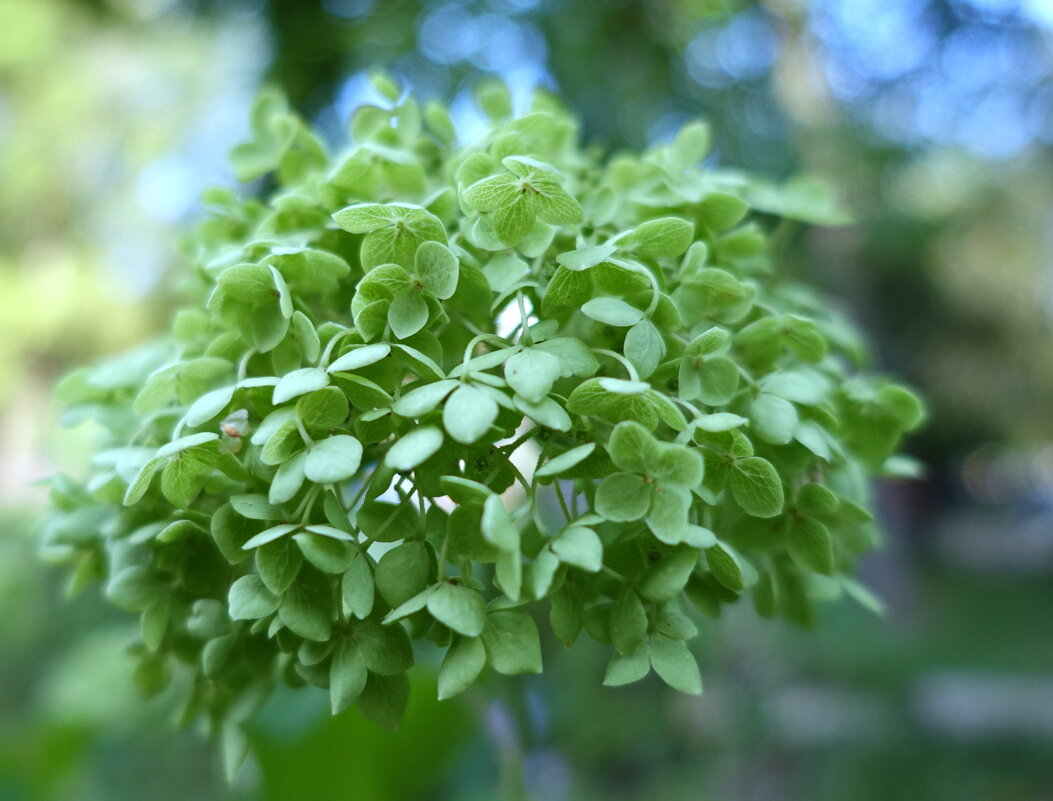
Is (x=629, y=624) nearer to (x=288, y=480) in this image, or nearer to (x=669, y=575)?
(x=669, y=575)

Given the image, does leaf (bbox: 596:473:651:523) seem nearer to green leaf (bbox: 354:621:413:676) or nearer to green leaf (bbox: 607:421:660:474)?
green leaf (bbox: 607:421:660:474)

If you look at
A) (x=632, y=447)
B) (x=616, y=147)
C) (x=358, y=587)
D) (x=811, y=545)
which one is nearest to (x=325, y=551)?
(x=358, y=587)

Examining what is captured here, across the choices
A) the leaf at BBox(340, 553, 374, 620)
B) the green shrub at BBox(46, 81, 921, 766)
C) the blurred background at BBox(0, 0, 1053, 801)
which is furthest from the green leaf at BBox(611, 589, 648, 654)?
the blurred background at BBox(0, 0, 1053, 801)

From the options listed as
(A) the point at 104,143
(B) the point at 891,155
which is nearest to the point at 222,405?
(B) the point at 891,155

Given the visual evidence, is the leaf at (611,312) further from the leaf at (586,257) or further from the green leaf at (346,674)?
the green leaf at (346,674)

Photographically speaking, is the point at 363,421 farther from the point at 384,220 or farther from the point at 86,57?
the point at 86,57
